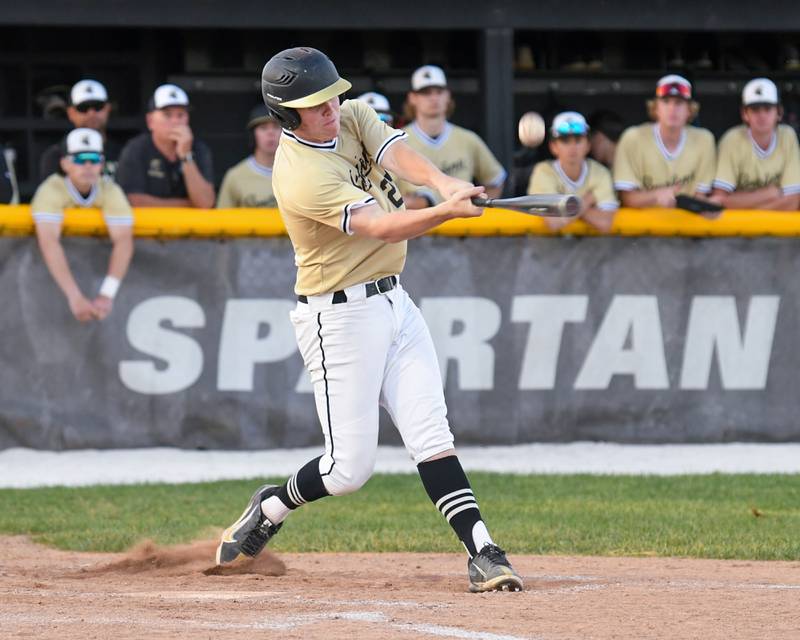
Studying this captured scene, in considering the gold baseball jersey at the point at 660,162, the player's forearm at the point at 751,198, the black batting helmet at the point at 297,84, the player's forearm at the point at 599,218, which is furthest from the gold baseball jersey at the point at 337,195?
the player's forearm at the point at 751,198

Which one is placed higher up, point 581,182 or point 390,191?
point 581,182

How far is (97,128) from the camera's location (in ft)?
34.1

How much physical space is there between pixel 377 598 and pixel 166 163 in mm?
5505

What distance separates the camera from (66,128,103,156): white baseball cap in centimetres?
947

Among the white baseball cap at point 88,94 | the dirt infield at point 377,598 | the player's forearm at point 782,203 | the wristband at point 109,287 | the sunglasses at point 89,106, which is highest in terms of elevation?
the white baseball cap at point 88,94

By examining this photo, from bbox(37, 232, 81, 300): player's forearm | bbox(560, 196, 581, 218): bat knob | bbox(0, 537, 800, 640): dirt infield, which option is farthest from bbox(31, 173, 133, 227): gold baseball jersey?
bbox(560, 196, 581, 218): bat knob

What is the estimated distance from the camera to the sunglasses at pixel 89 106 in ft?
33.7

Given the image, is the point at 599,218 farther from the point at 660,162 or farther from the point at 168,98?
the point at 168,98

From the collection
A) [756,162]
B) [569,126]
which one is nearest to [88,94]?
[569,126]

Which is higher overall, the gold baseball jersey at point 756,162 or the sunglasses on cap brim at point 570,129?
the sunglasses on cap brim at point 570,129

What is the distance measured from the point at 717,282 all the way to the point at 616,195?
2.97ft

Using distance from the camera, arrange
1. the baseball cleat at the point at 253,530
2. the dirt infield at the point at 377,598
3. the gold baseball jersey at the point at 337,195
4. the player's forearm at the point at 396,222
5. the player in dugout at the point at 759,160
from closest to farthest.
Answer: the dirt infield at the point at 377,598 < the player's forearm at the point at 396,222 < the gold baseball jersey at the point at 337,195 < the baseball cleat at the point at 253,530 < the player in dugout at the point at 759,160

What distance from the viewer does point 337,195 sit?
17.4 feet

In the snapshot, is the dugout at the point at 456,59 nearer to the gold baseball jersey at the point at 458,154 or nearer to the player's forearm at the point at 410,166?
the gold baseball jersey at the point at 458,154
